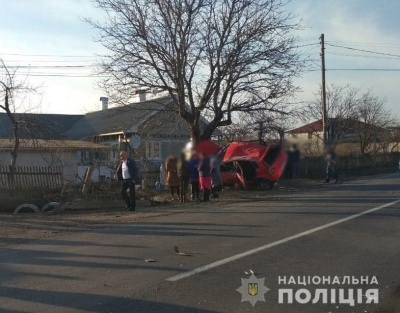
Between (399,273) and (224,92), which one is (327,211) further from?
(224,92)

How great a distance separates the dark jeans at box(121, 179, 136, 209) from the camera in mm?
15750

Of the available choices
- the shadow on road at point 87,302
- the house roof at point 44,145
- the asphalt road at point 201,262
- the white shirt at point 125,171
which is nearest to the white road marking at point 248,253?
the asphalt road at point 201,262

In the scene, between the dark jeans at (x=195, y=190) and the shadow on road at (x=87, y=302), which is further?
the dark jeans at (x=195, y=190)

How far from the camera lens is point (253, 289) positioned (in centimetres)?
710

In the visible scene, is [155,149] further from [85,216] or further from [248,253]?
[85,216]

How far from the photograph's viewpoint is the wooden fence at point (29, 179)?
19.0 m

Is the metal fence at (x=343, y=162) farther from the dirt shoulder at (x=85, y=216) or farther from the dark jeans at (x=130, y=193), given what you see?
the dark jeans at (x=130, y=193)

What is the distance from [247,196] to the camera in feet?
67.2

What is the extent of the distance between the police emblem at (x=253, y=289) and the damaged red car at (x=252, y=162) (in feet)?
4.54

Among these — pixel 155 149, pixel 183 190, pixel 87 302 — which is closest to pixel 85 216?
pixel 183 190

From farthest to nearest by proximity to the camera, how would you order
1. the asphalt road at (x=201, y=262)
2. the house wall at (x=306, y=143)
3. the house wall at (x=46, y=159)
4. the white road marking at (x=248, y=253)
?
the house wall at (x=46, y=159)
the white road marking at (x=248, y=253)
the asphalt road at (x=201, y=262)
the house wall at (x=306, y=143)

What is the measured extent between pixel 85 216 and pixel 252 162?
843 cm

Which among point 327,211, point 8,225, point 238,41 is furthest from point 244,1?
point 8,225

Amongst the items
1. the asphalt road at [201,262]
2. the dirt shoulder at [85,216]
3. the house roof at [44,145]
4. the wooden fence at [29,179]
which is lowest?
the asphalt road at [201,262]
